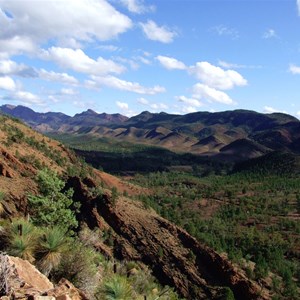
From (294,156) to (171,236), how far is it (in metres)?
154

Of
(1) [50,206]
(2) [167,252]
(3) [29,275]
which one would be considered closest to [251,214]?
(2) [167,252]

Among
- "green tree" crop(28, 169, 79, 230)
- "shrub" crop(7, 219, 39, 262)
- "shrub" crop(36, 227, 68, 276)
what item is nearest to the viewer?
"shrub" crop(36, 227, 68, 276)

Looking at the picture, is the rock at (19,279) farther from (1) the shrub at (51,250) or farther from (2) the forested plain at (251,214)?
(2) the forested plain at (251,214)

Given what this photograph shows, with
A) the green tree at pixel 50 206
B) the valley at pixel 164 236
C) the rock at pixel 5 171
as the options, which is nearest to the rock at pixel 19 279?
the valley at pixel 164 236

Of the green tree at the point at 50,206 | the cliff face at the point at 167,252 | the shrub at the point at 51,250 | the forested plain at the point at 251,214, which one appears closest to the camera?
the shrub at the point at 51,250

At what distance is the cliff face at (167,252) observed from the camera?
44.0 m

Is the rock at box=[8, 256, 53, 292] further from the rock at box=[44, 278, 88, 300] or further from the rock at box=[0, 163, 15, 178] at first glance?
the rock at box=[0, 163, 15, 178]

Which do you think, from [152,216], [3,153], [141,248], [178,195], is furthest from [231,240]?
[178,195]

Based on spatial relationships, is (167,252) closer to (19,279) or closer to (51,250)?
(51,250)

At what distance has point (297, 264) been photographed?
6725cm

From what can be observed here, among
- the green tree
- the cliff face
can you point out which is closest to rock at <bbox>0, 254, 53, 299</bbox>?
the green tree

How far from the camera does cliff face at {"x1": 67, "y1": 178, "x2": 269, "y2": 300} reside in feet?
144

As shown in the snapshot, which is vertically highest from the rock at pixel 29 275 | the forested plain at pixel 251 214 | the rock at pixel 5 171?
the rock at pixel 29 275

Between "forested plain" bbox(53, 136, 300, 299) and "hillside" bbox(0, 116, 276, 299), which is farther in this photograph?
"forested plain" bbox(53, 136, 300, 299)
